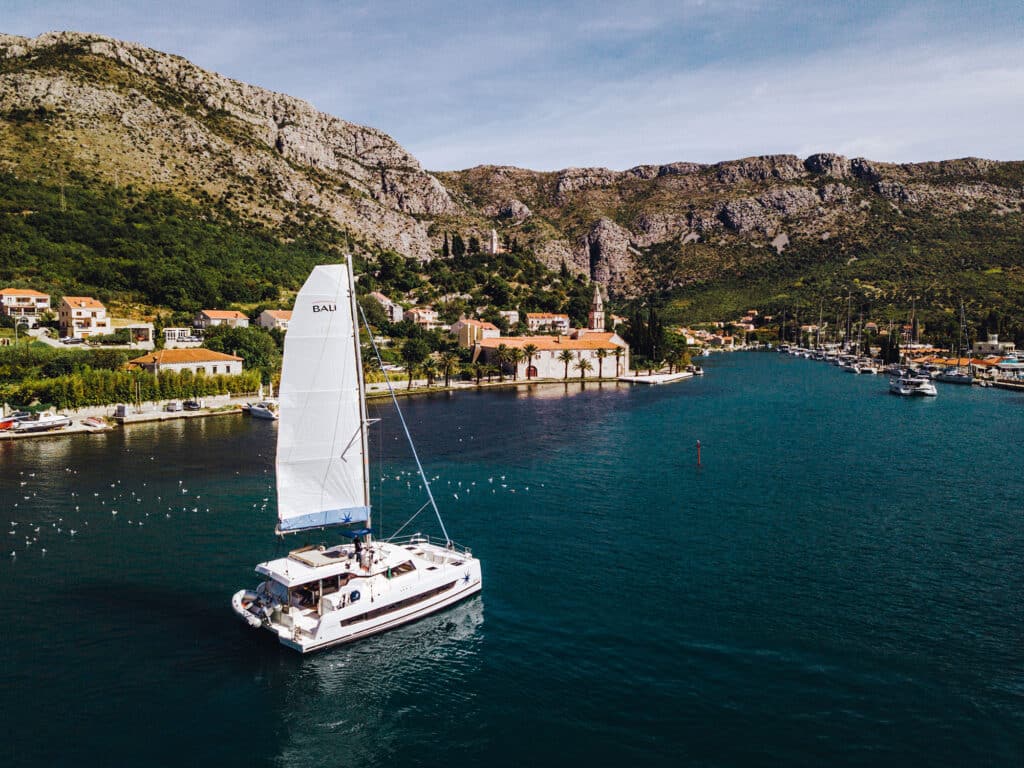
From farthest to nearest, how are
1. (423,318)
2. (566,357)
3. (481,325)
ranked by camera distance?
(423,318), (481,325), (566,357)

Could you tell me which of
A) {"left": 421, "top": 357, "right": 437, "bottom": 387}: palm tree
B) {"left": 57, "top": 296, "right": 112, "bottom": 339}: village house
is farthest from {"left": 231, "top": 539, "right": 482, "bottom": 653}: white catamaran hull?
{"left": 57, "top": 296, "right": 112, "bottom": 339}: village house

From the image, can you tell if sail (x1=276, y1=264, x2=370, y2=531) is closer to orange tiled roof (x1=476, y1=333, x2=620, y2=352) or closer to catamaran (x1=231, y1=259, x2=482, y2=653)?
catamaran (x1=231, y1=259, x2=482, y2=653)

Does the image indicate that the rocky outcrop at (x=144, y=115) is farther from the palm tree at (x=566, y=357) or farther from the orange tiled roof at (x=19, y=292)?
the palm tree at (x=566, y=357)

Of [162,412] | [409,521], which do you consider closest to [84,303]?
[162,412]

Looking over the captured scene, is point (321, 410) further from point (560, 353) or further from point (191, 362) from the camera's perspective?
point (560, 353)

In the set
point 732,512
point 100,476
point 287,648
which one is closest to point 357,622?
point 287,648
